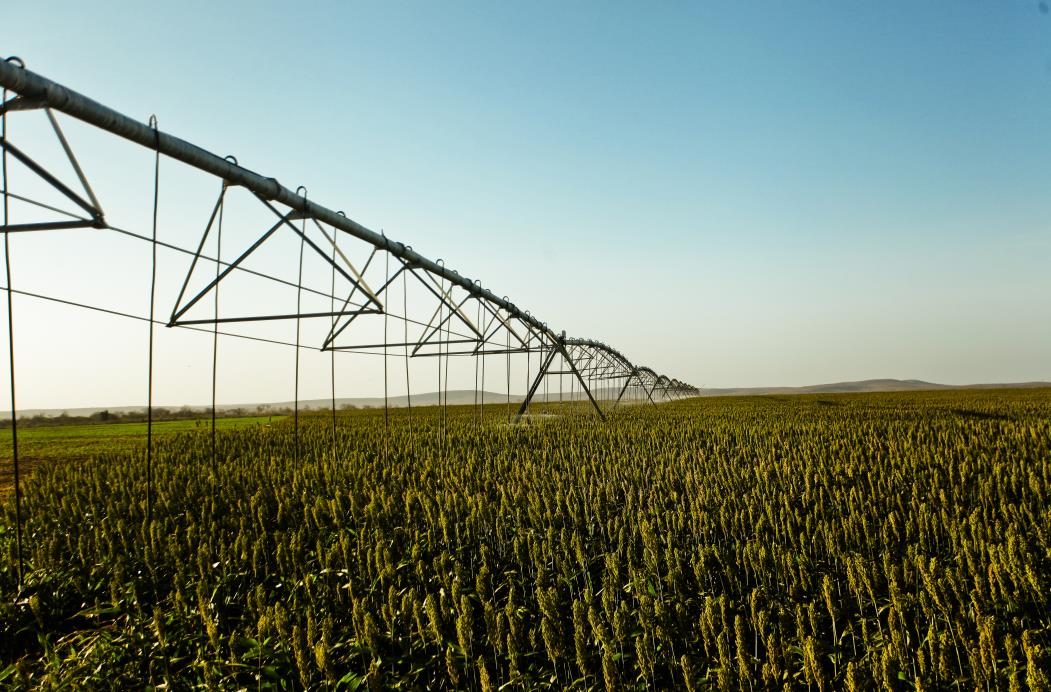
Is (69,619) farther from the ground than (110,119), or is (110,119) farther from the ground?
(110,119)

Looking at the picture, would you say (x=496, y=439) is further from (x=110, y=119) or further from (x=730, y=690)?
(x=730, y=690)

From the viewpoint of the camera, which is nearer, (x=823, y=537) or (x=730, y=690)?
(x=730, y=690)

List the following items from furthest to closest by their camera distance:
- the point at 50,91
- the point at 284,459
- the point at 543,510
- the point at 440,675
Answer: the point at 284,459 → the point at 543,510 → the point at 50,91 → the point at 440,675

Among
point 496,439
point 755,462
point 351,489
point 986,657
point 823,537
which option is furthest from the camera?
point 496,439

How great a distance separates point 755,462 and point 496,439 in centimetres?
772

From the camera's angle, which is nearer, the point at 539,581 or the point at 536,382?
the point at 539,581

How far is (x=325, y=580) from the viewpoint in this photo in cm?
598

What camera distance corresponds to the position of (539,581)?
534 cm

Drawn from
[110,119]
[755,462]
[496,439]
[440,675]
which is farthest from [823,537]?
[496,439]

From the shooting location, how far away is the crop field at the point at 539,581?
161 inches

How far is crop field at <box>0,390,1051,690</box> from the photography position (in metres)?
4.10

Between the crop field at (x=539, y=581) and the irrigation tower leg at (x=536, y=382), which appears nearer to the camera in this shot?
the crop field at (x=539, y=581)

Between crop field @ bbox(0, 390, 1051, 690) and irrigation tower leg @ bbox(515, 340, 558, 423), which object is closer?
crop field @ bbox(0, 390, 1051, 690)

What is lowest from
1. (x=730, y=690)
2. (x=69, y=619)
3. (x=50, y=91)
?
(x=69, y=619)
